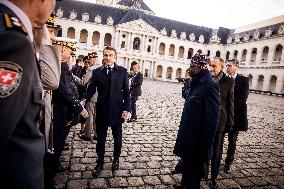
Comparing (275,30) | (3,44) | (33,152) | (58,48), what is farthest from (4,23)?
(275,30)

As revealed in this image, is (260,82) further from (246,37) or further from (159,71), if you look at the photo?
(159,71)

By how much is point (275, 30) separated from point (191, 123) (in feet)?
158

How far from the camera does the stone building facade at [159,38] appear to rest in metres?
47.1

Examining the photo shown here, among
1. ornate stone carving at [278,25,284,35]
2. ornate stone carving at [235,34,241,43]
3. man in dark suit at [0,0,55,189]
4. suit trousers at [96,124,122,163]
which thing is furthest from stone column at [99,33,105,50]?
man in dark suit at [0,0,55,189]

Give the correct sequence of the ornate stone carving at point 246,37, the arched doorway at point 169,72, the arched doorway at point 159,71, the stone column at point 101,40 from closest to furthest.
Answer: the ornate stone carving at point 246,37, the stone column at point 101,40, the arched doorway at point 159,71, the arched doorway at point 169,72

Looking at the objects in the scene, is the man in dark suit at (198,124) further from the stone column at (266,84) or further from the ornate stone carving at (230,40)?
the ornate stone carving at (230,40)

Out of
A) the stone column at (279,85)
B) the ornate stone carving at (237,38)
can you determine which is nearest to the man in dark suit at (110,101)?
the stone column at (279,85)

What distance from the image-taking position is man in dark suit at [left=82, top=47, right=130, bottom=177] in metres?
4.67

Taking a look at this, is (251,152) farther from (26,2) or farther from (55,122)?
(26,2)

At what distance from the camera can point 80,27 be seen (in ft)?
172

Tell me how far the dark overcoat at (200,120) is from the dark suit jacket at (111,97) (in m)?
1.24

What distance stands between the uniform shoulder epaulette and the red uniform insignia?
6.1 inches

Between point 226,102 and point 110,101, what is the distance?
7.13ft

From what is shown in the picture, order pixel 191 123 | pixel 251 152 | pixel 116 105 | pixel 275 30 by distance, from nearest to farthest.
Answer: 1. pixel 191 123
2. pixel 116 105
3. pixel 251 152
4. pixel 275 30
